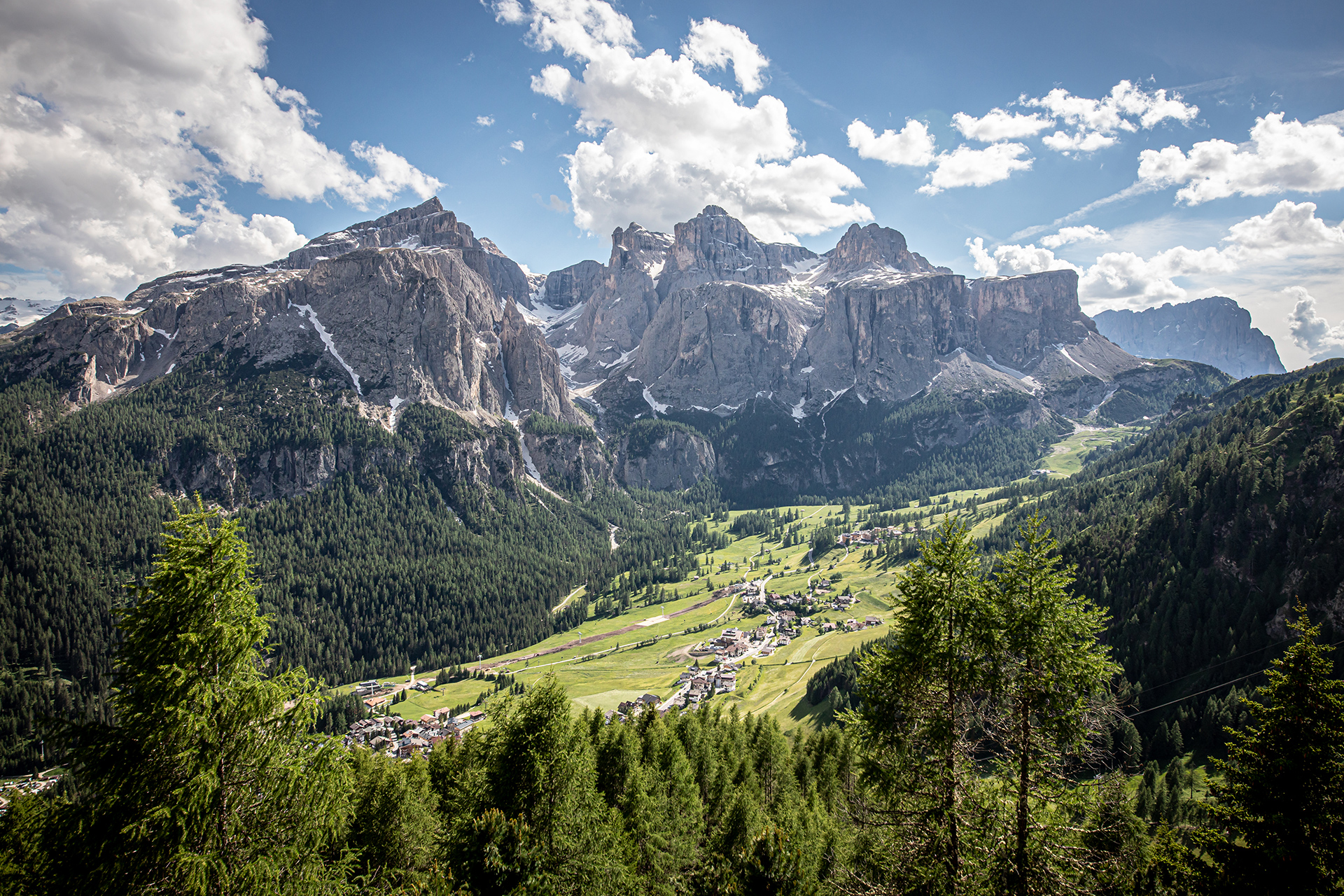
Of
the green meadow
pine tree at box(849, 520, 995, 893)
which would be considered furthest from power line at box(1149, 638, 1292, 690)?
pine tree at box(849, 520, 995, 893)

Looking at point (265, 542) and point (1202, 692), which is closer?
point (1202, 692)

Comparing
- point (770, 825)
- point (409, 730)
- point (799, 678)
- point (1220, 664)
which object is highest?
point (770, 825)

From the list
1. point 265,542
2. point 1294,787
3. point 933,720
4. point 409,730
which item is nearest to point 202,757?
point 933,720

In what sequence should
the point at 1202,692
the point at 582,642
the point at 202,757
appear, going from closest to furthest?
1. the point at 202,757
2. the point at 1202,692
3. the point at 582,642

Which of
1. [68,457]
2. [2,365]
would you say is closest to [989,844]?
[68,457]

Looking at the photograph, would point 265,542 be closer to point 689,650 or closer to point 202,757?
point 689,650

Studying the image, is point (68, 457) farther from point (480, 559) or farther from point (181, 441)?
point (480, 559)

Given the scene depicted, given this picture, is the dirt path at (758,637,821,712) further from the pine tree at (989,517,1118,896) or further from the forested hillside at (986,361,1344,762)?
the pine tree at (989,517,1118,896)

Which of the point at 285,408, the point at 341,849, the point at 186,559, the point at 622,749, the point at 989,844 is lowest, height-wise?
the point at 622,749
